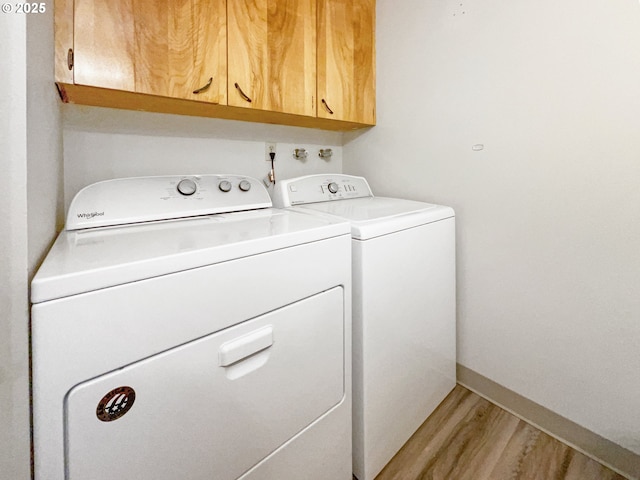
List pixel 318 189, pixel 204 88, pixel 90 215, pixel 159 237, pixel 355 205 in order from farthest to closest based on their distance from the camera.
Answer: pixel 318 189, pixel 355 205, pixel 204 88, pixel 90 215, pixel 159 237

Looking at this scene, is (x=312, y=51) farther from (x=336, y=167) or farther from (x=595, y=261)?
(x=595, y=261)

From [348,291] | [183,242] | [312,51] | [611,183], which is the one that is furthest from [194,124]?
[611,183]

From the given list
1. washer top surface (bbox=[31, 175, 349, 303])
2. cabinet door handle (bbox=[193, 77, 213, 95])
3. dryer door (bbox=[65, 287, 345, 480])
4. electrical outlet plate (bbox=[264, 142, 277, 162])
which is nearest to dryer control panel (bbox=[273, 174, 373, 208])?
washer top surface (bbox=[31, 175, 349, 303])

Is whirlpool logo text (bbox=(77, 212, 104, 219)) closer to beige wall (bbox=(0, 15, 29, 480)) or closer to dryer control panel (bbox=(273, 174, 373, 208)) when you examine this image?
beige wall (bbox=(0, 15, 29, 480))

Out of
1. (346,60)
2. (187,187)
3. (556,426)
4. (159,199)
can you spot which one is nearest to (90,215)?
(159,199)

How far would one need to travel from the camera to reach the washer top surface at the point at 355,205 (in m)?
1.08

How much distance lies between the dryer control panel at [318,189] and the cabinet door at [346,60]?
317 millimetres

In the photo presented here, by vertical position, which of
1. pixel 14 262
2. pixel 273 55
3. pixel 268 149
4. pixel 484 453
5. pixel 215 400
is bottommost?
pixel 484 453

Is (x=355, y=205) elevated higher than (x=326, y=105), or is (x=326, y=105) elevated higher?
(x=326, y=105)

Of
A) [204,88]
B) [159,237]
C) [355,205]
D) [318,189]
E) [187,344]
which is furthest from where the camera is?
[318,189]

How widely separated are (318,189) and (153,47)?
886 mm

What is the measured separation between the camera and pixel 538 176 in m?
1.23

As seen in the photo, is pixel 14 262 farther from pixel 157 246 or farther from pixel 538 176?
pixel 538 176

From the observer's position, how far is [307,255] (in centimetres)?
88
